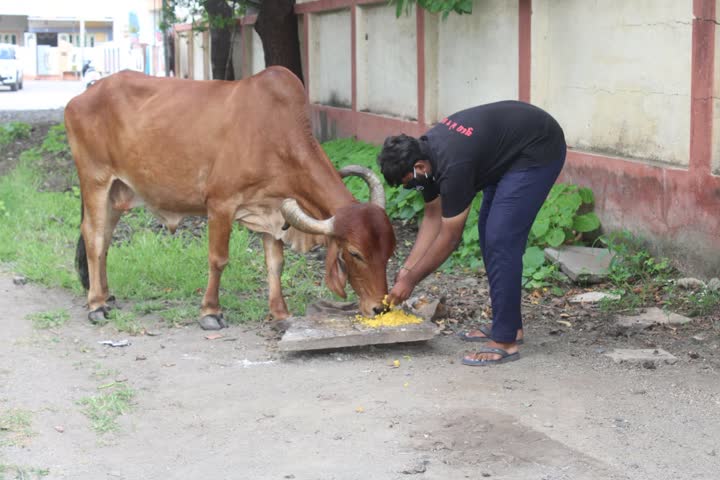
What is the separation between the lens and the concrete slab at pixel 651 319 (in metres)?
6.96

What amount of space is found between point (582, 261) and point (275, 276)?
2.49 meters

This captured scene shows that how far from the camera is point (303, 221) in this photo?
6.51 metres

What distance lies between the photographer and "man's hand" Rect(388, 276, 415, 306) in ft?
19.6

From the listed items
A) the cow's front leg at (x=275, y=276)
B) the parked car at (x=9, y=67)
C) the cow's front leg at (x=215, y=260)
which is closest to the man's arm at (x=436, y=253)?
the cow's front leg at (x=275, y=276)

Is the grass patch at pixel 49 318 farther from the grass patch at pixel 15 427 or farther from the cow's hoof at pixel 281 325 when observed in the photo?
the grass patch at pixel 15 427

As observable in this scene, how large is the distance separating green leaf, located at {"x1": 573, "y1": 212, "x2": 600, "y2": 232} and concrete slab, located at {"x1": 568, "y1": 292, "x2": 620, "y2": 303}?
Answer: 88 cm

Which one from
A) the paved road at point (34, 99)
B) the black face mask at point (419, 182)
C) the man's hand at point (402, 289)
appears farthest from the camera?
the paved road at point (34, 99)

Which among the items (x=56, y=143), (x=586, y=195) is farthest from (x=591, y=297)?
(x=56, y=143)

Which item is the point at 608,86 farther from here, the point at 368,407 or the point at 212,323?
the point at 368,407

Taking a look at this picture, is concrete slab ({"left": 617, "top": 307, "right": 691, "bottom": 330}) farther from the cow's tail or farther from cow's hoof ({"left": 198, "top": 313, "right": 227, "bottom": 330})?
the cow's tail

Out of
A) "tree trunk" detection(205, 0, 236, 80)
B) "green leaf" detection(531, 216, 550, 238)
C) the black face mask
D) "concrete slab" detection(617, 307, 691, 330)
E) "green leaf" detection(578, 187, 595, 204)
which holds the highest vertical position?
"tree trunk" detection(205, 0, 236, 80)

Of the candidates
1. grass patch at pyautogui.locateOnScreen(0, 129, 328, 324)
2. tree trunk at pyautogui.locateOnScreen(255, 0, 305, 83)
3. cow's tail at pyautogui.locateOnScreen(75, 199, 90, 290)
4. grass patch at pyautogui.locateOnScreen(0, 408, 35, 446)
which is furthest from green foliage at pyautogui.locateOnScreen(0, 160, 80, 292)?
tree trunk at pyautogui.locateOnScreen(255, 0, 305, 83)

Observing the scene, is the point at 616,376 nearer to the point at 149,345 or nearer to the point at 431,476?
the point at 431,476

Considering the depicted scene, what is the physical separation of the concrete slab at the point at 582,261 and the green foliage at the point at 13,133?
1105 centimetres
